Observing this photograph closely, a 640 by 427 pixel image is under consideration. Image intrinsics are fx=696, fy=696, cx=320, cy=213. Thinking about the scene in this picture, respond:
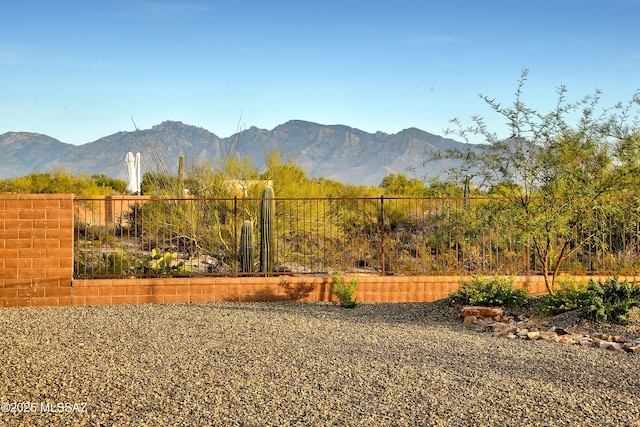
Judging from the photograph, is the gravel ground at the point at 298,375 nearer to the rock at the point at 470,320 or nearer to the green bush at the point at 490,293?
the rock at the point at 470,320

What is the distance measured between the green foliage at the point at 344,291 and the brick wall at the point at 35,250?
4689mm

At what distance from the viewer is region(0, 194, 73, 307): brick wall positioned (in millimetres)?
12234

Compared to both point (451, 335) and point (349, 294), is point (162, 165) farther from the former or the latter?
point (451, 335)

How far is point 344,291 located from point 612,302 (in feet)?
14.1

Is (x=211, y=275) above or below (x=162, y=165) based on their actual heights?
below

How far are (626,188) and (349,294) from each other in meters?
4.96

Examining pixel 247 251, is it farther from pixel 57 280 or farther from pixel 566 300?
pixel 566 300

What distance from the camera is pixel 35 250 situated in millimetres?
12305

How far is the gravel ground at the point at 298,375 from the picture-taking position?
18.7ft

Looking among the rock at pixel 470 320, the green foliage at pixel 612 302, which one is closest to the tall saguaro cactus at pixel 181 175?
the rock at pixel 470 320

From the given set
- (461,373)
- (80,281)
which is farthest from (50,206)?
(461,373)

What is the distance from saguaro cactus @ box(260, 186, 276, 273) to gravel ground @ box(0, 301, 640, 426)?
10.2 ft

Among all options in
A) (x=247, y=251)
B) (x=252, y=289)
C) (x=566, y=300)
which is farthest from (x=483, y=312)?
(x=247, y=251)

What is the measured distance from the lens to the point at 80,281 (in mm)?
12344
